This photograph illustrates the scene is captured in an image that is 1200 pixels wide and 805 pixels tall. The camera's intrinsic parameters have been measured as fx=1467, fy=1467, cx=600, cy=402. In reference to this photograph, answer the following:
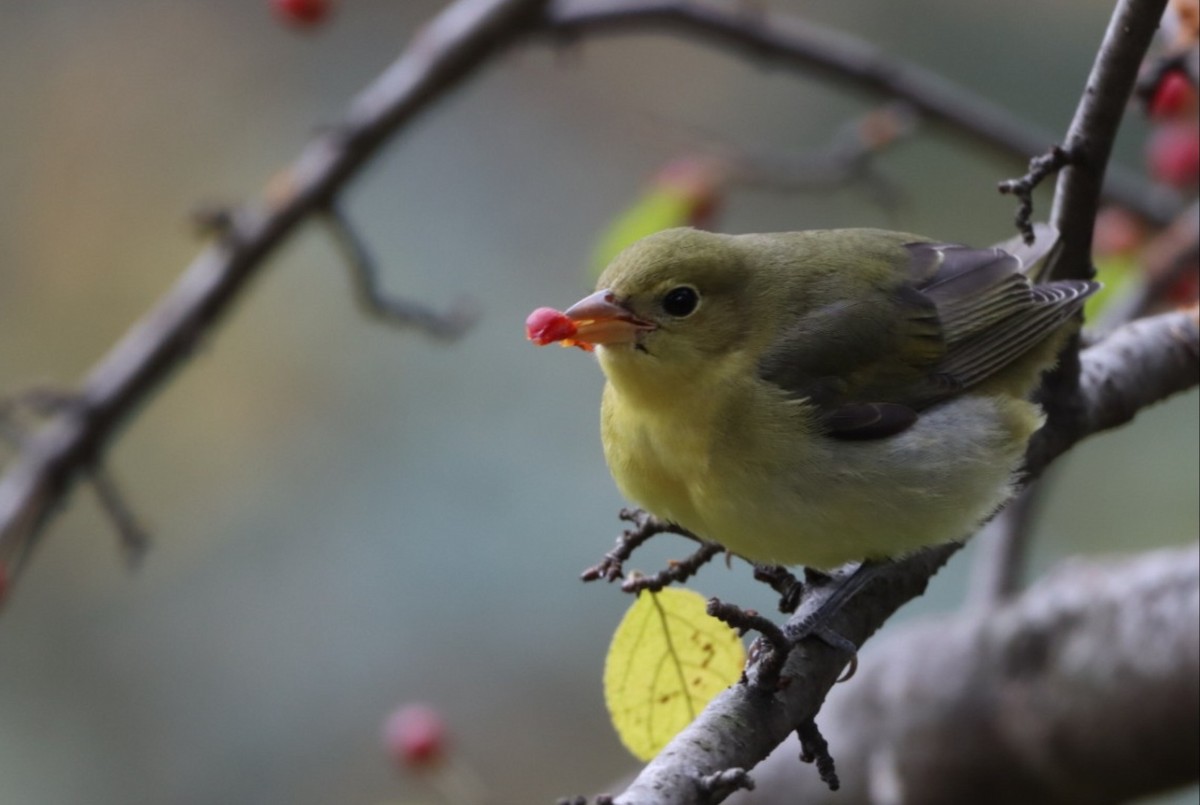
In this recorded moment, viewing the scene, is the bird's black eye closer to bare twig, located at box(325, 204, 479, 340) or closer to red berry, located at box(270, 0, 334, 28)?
bare twig, located at box(325, 204, 479, 340)

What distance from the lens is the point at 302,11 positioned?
3.79 metres

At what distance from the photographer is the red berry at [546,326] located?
2418 millimetres

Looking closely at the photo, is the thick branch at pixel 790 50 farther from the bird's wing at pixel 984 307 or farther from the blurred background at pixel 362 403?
the blurred background at pixel 362 403

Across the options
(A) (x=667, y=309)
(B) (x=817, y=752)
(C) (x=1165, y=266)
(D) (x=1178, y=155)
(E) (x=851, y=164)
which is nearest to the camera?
(B) (x=817, y=752)

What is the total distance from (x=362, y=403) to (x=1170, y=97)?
466 centimetres

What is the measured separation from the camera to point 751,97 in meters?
8.47

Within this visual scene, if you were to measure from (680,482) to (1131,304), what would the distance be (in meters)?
1.65

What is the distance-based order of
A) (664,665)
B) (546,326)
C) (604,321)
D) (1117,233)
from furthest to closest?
(1117,233), (604,321), (546,326), (664,665)

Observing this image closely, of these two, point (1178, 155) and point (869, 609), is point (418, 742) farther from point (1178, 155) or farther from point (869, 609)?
point (1178, 155)

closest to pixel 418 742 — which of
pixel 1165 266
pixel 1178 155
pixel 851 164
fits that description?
pixel 851 164

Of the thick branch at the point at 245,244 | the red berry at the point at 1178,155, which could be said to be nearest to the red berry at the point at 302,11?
the thick branch at the point at 245,244

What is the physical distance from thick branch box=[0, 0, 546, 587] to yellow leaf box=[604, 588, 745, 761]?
177 centimetres

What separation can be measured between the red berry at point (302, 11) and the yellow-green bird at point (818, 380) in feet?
4.76

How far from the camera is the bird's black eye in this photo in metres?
2.74
